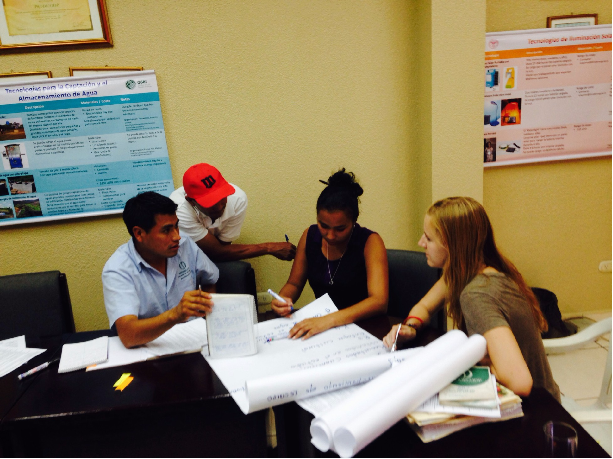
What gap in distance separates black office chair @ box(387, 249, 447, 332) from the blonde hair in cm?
43

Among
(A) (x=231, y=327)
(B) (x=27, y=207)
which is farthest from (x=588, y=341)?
(B) (x=27, y=207)

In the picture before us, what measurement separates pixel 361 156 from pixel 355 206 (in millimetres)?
917

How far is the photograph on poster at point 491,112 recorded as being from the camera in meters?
2.52

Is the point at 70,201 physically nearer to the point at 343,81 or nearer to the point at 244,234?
the point at 244,234

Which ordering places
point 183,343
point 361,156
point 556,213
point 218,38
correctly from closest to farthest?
point 183,343, point 218,38, point 361,156, point 556,213

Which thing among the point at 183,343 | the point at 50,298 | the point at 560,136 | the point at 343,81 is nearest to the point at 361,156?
the point at 343,81

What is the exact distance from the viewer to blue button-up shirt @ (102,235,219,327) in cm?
145

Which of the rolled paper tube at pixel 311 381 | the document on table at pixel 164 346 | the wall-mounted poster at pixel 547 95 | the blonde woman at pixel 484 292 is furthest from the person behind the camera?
the wall-mounted poster at pixel 547 95

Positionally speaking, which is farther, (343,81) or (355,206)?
(343,81)

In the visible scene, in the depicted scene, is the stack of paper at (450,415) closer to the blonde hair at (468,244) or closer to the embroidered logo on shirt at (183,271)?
the blonde hair at (468,244)

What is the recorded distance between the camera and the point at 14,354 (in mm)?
1374

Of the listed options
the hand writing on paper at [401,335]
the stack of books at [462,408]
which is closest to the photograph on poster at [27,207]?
the hand writing on paper at [401,335]

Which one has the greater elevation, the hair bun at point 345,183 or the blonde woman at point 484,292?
the hair bun at point 345,183

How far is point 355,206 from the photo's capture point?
1720mm
